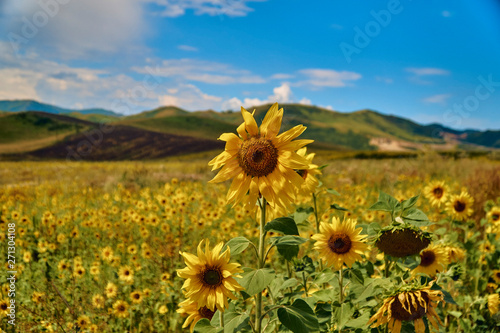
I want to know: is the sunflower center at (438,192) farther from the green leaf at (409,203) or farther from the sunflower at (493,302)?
the green leaf at (409,203)

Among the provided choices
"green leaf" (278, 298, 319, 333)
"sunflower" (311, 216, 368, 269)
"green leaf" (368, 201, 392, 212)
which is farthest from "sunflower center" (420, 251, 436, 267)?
"green leaf" (278, 298, 319, 333)

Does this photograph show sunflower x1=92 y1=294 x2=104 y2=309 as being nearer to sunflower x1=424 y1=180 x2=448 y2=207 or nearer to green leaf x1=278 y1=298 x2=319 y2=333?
green leaf x1=278 y1=298 x2=319 y2=333

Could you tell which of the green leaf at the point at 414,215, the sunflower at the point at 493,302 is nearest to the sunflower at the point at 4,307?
the green leaf at the point at 414,215

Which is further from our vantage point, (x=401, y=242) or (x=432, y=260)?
(x=432, y=260)

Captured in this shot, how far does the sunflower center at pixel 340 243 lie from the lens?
1988 mm

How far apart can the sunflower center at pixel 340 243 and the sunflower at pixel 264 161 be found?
0.78 meters

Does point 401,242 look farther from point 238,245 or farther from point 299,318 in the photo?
point 238,245

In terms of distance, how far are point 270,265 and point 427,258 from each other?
2.27m

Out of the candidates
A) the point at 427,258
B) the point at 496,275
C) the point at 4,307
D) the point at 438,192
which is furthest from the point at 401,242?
the point at 4,307

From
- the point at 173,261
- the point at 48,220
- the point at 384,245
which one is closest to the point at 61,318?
the point at 173,261

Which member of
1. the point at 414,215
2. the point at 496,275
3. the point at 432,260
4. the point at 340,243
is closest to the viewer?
the point at 414,215

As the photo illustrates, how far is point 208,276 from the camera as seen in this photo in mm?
1488

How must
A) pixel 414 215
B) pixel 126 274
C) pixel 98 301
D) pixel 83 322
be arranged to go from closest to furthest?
pixel 414 215 → pixel 83 322 → pixel 98 301 → pixel 126 274

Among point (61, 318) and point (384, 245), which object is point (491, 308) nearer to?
point (384, 245)
